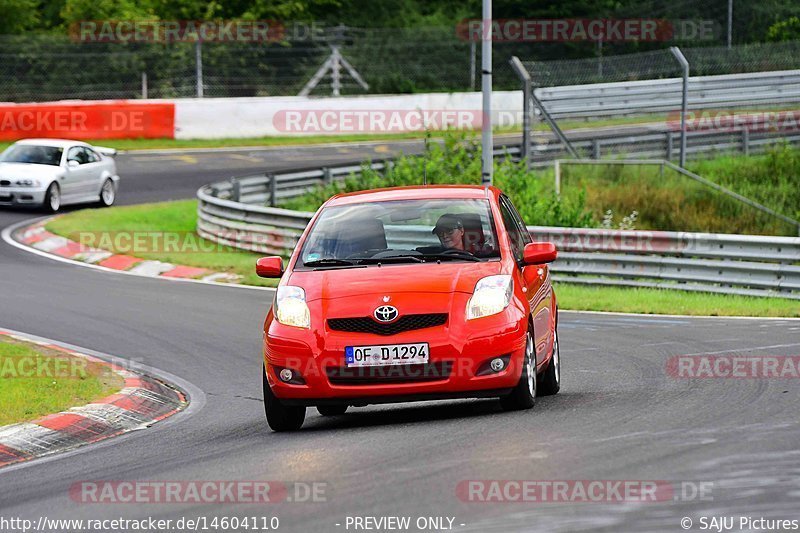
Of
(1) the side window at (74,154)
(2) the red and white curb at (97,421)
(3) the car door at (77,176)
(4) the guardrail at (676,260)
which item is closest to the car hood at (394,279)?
(2) the red and white curb at (97,421)

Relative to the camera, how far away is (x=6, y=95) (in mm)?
38719

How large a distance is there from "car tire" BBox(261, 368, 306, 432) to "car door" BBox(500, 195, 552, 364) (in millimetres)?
1758

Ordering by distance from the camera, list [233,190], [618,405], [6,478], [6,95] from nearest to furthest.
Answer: [6,478] < [618,405] < [233,190] < [6,95]

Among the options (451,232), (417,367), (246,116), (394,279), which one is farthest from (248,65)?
(417,367)

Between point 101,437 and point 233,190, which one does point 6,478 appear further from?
point 233,190

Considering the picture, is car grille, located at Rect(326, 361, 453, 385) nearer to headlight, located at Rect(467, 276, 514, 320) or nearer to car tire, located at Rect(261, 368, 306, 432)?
headlight, located at Rect(467, 276, 514, 320)

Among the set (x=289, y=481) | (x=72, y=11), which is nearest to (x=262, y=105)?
(x=72, y=11)

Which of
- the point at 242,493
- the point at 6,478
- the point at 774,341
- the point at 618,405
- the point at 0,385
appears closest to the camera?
the point at 242,493

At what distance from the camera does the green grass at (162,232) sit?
2281 centimetres

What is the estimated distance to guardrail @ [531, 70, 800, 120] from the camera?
2828 cm

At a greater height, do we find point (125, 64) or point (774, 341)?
point (125, 64)

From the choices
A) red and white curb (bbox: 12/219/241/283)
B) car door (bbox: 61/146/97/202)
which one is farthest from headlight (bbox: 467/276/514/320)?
car door (bbox: 61/146/97/202)

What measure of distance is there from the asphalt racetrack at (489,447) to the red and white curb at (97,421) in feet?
0.95

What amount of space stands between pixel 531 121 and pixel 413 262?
757 inches
